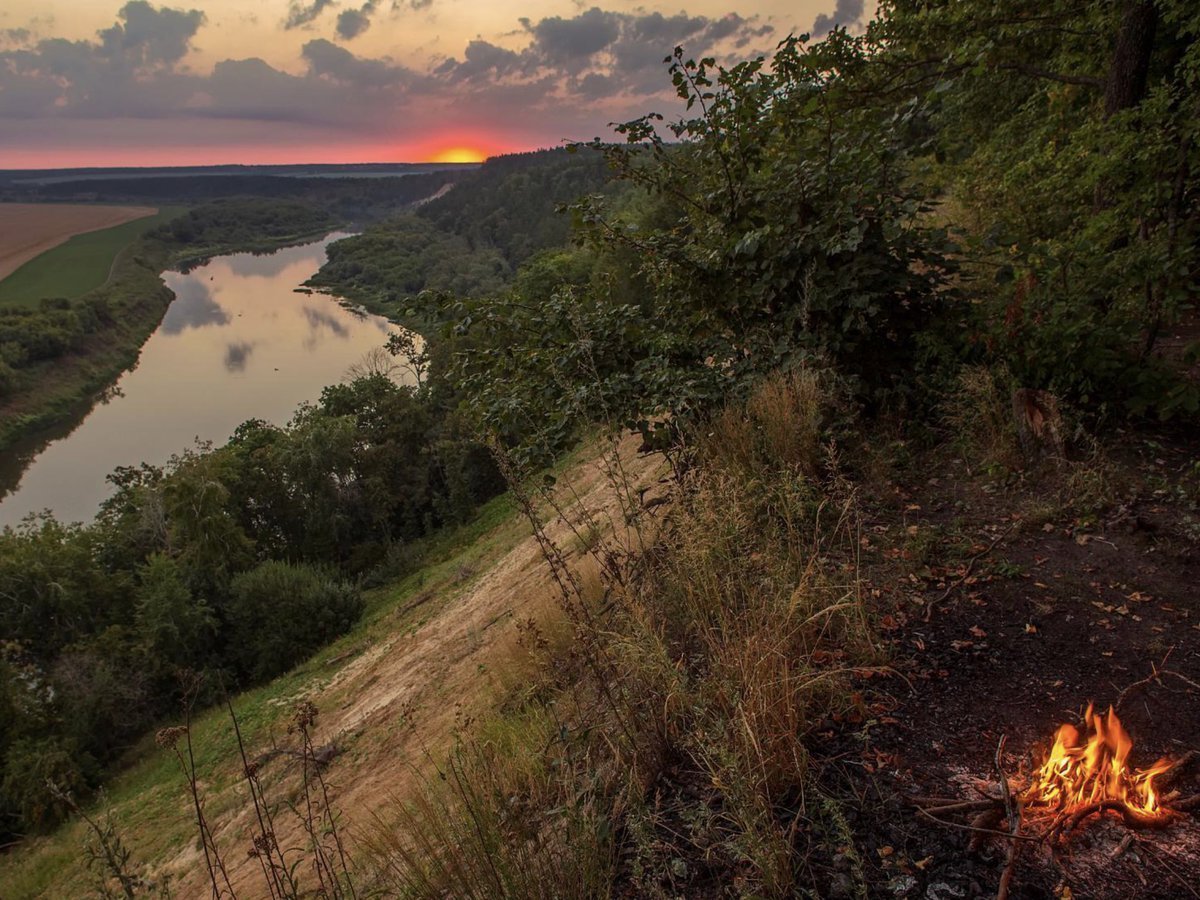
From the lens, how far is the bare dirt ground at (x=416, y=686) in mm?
5277

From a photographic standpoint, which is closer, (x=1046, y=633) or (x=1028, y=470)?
(x=1046, y=633)

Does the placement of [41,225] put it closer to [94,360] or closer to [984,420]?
[94,360]

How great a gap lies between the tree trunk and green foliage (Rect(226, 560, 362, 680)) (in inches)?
794

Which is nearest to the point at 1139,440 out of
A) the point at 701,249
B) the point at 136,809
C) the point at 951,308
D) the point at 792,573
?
the point at 951,308

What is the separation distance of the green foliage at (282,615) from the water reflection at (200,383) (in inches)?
953

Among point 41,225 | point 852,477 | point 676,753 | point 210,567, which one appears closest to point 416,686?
point 852,477

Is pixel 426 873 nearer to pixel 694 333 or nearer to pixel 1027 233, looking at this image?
pixel 694 333

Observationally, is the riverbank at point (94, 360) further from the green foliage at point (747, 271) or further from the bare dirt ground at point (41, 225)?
the green foliage at point (747, 271)

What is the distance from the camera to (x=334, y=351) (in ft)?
213

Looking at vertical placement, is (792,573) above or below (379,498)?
above

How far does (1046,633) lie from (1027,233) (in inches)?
279

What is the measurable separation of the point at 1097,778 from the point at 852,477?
2894 millimetres

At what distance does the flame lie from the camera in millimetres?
1859

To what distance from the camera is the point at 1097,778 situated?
6.19 ft
